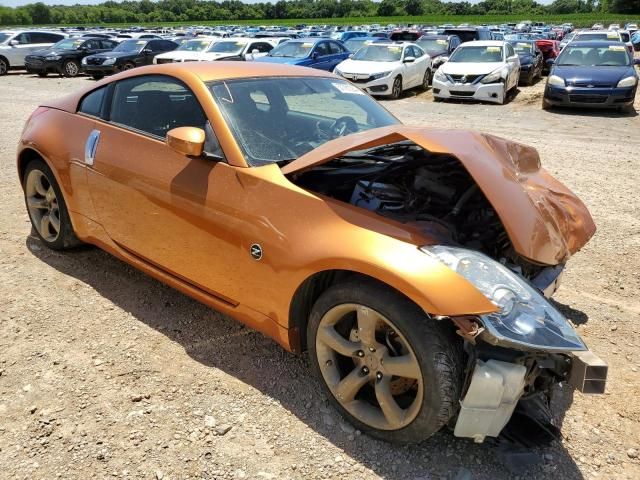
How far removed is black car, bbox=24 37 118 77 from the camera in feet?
67.1

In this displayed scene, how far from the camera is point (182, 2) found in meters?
98.2

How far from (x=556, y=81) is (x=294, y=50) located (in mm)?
7835

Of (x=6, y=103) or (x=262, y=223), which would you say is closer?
(x=262, y=223)

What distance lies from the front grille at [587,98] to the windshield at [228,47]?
34.9ft

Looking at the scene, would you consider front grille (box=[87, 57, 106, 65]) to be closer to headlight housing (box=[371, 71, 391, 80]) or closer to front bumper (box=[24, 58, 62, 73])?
front bumper (box=[24, 58, 62, 73])

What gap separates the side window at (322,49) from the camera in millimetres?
16609

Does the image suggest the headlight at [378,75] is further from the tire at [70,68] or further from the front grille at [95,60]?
the tire at [70,68]

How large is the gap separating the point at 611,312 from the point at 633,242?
143 centimetres

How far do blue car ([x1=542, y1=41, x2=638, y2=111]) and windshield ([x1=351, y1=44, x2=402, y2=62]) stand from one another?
4424mm

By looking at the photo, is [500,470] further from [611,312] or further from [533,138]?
[533,138]

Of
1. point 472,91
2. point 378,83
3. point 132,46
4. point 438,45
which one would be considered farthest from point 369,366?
point 132,46

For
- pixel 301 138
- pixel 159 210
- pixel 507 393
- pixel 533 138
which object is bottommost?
pixel 533 138

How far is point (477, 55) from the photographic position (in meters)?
14.5

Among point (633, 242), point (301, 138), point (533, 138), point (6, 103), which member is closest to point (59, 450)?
point (301, 138)
